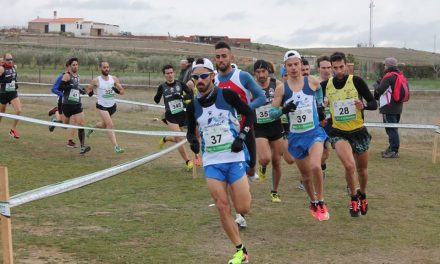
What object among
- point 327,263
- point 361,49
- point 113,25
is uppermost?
point 113,25

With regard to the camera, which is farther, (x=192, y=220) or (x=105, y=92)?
(x=105, y=92)

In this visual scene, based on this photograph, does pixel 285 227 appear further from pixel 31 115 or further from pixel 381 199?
pixel 31 115

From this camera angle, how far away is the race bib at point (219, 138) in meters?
7.20

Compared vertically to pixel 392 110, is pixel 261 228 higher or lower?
lower

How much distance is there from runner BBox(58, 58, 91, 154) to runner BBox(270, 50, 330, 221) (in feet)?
25.1

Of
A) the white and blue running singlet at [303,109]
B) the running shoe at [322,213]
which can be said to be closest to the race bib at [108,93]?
the white and blue running singlet at [303,109]

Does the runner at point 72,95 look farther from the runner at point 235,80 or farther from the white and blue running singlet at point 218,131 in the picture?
the white and blue running singlet at point 218,131

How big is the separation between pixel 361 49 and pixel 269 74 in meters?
76.5

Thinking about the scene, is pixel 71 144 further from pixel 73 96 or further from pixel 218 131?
pixel 218 131

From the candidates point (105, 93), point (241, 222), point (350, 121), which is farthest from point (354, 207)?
point (105, 93)

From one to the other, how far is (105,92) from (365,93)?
7669 millimetres

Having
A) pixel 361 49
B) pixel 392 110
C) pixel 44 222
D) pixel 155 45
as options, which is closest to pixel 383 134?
pixel 392 110

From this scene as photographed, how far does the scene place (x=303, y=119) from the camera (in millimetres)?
8945

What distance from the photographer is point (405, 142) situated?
1952 centimetres
